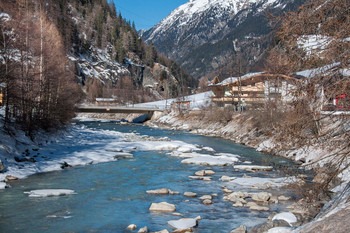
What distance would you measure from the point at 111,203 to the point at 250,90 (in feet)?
176

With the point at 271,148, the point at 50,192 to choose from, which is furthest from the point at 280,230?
the point at 50,192

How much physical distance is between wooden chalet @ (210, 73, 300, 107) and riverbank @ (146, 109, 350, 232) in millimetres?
1590

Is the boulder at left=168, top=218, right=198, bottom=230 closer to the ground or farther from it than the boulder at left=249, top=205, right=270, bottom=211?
farther from it

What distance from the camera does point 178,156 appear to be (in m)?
23.2

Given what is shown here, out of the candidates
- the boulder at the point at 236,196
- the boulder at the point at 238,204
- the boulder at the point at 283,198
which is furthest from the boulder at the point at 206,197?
the boulder at the point at 283,198

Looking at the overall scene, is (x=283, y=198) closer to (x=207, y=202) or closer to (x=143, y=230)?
(x=207, y=202)

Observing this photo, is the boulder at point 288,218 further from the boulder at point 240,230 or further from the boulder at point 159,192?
the boulder at point 159,192

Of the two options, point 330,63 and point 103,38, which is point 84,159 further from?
point 103,38

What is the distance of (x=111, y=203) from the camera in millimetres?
11688

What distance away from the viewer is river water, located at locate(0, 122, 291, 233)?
9484 millimetres

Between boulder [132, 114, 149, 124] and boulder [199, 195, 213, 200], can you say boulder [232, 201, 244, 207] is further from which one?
boulder [132, 114, 149, 124]

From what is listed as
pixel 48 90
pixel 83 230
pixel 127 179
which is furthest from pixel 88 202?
pixel 48 90

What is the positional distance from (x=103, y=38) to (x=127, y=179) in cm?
14532

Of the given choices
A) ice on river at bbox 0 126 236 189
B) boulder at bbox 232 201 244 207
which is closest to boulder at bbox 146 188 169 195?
boulder at bbox 232 201 244 207
